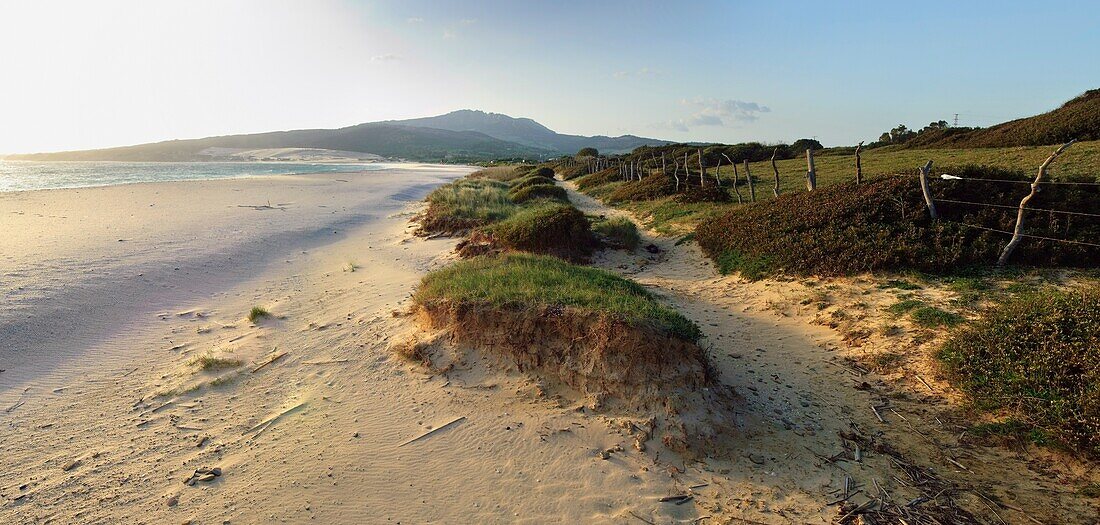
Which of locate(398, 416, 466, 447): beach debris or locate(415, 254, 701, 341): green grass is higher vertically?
locate(415, 254, 701, 341): green grass

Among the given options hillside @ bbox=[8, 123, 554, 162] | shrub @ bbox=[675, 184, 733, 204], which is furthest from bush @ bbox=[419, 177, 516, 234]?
hillside @ bbox=[8, 123, 554, 162]

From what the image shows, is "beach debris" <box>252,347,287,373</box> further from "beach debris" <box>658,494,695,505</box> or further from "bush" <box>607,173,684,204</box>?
"bush" <box>607,173,684,204</box>

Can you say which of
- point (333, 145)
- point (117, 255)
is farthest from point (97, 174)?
point (333, 145)

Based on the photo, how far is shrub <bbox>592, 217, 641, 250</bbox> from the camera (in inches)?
498

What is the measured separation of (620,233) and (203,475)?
10556mm

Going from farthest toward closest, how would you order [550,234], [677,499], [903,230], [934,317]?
[550,234] → [903,230] → [934,317] → [677,499]

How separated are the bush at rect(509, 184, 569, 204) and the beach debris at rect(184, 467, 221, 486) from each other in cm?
1812

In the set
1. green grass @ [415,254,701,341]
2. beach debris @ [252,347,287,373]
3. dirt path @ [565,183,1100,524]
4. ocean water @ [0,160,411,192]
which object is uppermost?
ocean water @ [0,160,411,192]

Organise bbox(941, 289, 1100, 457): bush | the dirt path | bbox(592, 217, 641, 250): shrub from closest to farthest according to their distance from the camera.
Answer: the dirt path, bbox(941, 289, 1100, 457): bush, bbox(592, 217, 641, 250): shrub

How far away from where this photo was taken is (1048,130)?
22.5 metres

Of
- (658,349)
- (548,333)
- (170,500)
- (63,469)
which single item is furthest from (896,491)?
(63,469)

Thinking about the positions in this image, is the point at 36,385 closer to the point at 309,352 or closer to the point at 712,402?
the point at 309,352

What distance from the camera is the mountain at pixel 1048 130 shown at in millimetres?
21325

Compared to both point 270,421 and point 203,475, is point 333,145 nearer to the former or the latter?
point 270,421
